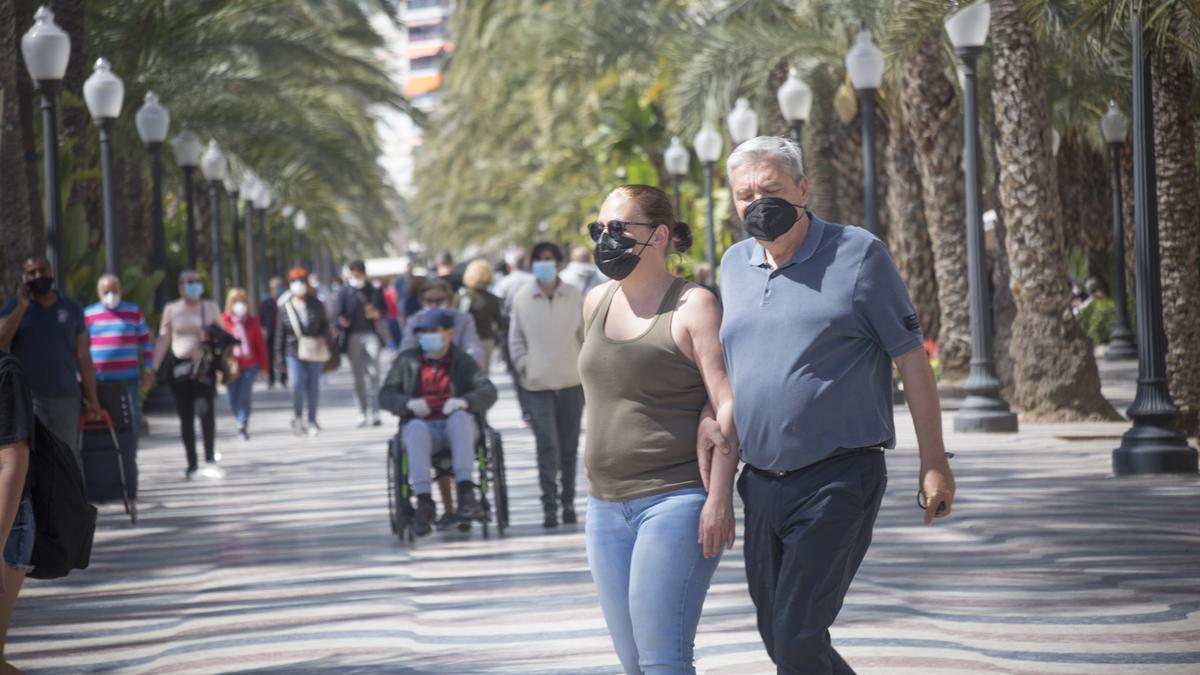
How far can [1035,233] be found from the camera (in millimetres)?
17594

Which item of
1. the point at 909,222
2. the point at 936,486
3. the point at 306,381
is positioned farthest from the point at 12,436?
the point at 909,222

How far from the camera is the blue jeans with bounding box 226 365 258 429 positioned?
18.3 m

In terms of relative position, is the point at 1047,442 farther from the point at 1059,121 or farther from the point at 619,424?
the point at 1059,121

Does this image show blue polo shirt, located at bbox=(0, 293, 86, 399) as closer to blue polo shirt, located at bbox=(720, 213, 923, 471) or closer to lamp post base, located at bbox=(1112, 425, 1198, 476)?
lamp post base, located at bbox=(1112, 425, 1198, 476)

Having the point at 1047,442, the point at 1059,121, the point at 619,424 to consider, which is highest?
the point at 1059,121

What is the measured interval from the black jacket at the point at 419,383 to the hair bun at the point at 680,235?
571cm

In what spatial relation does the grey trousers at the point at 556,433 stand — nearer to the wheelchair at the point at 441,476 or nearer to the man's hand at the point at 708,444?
the wheelchair at the point at 441,476

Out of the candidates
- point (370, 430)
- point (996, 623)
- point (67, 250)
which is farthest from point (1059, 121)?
point (996, 623)

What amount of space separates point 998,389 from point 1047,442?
1.30 metres

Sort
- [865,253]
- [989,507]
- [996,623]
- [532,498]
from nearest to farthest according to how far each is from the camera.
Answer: [865,253]
[996,623]
[989,507]
[532,498]

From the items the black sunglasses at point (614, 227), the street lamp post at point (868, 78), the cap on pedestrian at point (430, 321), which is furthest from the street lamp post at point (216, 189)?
the black sunglasses at point (614, 227)

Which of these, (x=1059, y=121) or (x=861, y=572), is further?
(x=1059, y=121)

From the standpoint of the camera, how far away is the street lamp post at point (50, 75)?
1406 centimetres

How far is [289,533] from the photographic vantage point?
1153cm
